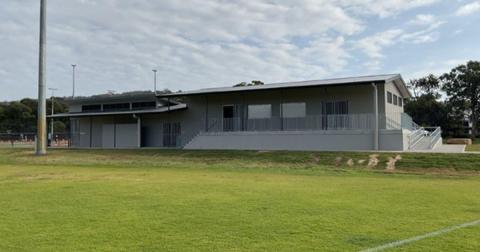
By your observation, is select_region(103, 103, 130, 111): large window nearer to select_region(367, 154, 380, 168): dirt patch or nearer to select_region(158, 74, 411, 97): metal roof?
select_region(158, 74, 411, 97): metal roof

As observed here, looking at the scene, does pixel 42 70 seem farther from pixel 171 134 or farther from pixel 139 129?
pixel 171 134

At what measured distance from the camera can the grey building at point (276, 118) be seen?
2589cm

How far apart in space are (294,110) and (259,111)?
252 cm

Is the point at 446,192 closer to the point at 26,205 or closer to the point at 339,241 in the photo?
the point at 339,241

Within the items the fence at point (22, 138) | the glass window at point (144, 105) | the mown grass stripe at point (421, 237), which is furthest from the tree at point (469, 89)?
the mown grass stripe at point (421, 237)

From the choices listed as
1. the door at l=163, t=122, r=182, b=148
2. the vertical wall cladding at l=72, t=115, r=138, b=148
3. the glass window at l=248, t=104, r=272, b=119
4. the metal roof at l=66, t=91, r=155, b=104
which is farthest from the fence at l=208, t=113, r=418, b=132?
the vertical wall cladding at l=72, t=115, r=138, b=148

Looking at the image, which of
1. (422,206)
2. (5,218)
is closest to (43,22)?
(5,218)

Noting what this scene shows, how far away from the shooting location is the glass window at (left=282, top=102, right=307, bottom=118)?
29.3 m

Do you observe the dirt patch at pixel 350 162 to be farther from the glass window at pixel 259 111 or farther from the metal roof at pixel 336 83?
the glass window at pixel 259 111

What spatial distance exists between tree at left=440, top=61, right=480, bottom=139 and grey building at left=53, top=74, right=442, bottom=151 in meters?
26.3

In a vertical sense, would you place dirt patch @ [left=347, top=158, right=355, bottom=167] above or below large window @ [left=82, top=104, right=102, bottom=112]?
below

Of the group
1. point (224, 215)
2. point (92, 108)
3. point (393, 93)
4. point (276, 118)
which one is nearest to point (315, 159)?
point (276, 118)

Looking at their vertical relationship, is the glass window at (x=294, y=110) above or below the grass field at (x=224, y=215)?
above

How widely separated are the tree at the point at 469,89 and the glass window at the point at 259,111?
35157 millimetres
